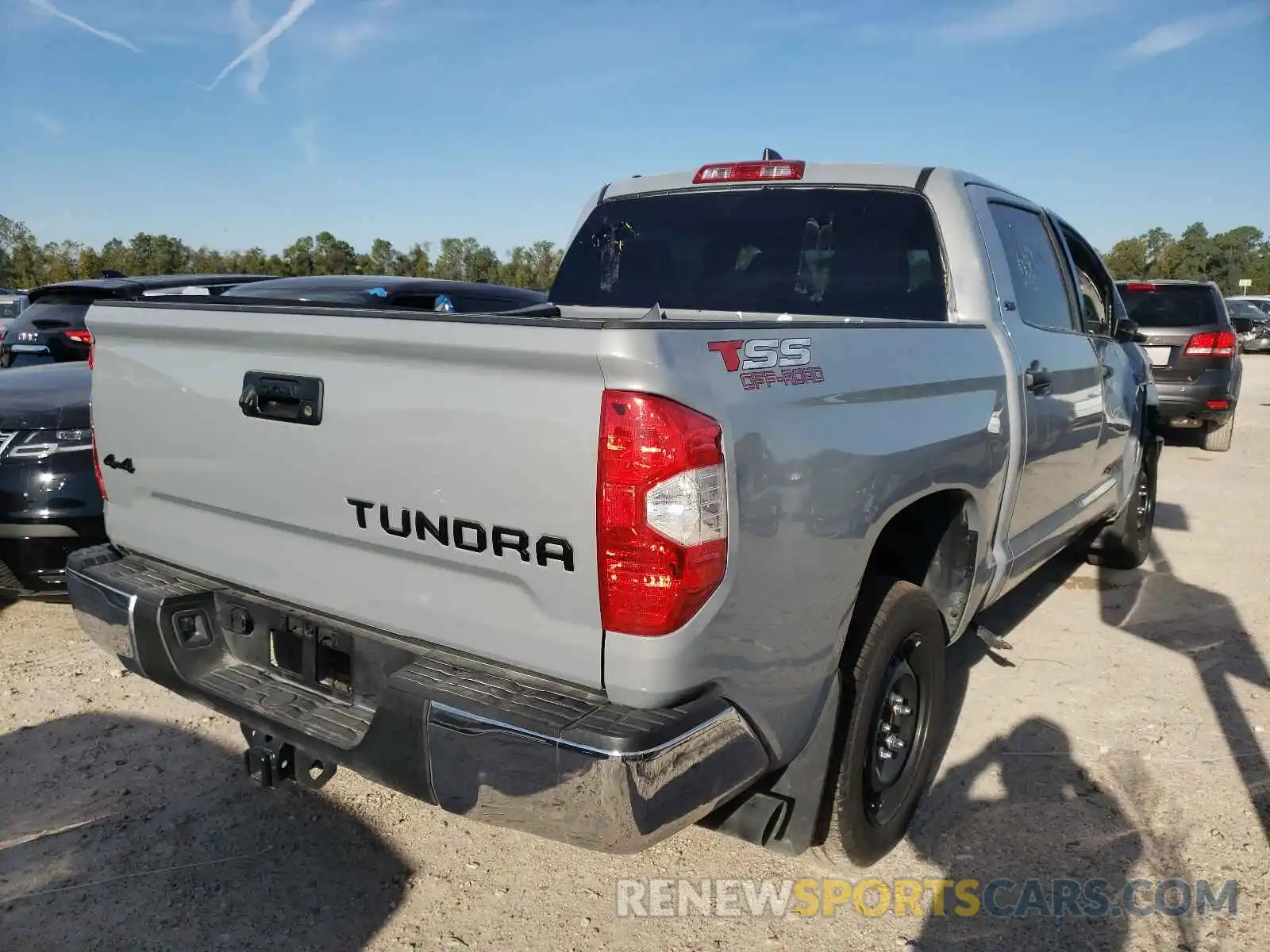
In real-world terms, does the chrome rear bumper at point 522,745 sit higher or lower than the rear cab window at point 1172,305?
lower

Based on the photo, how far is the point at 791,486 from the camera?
211 centimetres

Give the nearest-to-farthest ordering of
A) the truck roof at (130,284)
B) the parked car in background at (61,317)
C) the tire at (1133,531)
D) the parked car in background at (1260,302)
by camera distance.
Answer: the tire at (1133,531) → the parked car in background at (61,317) → the truck roof at (130,284) → the parked car in background at (1260,302)

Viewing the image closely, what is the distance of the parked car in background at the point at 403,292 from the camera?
6551mm

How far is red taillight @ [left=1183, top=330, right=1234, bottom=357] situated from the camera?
10164 mm

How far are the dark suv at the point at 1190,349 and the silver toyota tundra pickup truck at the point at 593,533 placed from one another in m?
7.95

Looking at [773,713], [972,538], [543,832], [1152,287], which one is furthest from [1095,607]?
[1152,287]

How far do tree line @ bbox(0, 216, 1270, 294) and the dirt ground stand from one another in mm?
34223

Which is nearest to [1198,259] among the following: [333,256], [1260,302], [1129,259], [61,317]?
[1129,259]

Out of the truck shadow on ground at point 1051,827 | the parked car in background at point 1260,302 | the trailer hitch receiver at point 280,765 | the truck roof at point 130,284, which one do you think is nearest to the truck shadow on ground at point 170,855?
Answer: the trailer hitch receiver at point 280,765

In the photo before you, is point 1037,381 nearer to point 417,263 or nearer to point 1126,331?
point 1126,331

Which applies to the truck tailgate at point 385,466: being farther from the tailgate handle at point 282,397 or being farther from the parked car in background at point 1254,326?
the parked car in background at point 1254,326

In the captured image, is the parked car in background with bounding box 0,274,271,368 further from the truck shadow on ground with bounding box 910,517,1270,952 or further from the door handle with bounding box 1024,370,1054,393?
the truck shadow on ground with bounding box 910,517,1270,952

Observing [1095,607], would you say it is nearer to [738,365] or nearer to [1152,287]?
[738,365]

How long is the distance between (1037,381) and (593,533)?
2265mm
